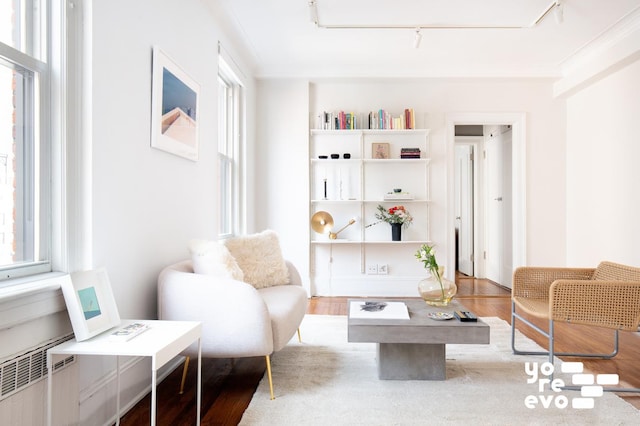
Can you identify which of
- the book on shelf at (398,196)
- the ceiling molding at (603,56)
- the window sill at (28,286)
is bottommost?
the window sill at (28,286)

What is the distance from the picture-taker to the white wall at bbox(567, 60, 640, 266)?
3.42 m

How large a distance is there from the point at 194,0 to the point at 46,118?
5.64 feet

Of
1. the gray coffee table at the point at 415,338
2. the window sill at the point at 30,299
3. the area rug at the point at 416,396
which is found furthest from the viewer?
the gray coffee table at the point at 415,338

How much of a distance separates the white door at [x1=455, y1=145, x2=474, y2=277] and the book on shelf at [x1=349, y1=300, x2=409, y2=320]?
4.21 metres

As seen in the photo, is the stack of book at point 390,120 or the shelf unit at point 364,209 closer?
the stack of book at point 390,120

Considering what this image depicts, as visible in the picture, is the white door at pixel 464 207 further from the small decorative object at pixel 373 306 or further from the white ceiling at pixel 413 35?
the small decorative object at pixel 373 306

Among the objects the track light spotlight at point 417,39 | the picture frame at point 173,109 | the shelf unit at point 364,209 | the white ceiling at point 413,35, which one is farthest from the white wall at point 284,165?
the picture frame at point 173,109

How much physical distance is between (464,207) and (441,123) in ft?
7.34

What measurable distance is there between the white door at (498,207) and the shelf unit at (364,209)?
131cm

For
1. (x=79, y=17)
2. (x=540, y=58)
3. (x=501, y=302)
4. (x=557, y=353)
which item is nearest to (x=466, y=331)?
(x=557, y=353)

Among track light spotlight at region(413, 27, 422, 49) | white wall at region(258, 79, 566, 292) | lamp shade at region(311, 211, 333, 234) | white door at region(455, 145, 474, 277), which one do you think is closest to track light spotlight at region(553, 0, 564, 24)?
track light spotlight at region(413, 27, 422, 49)

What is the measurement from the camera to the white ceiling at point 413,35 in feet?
10.5

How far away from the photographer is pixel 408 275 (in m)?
4.70

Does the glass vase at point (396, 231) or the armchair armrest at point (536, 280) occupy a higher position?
the glass vase at point (396, 231)
